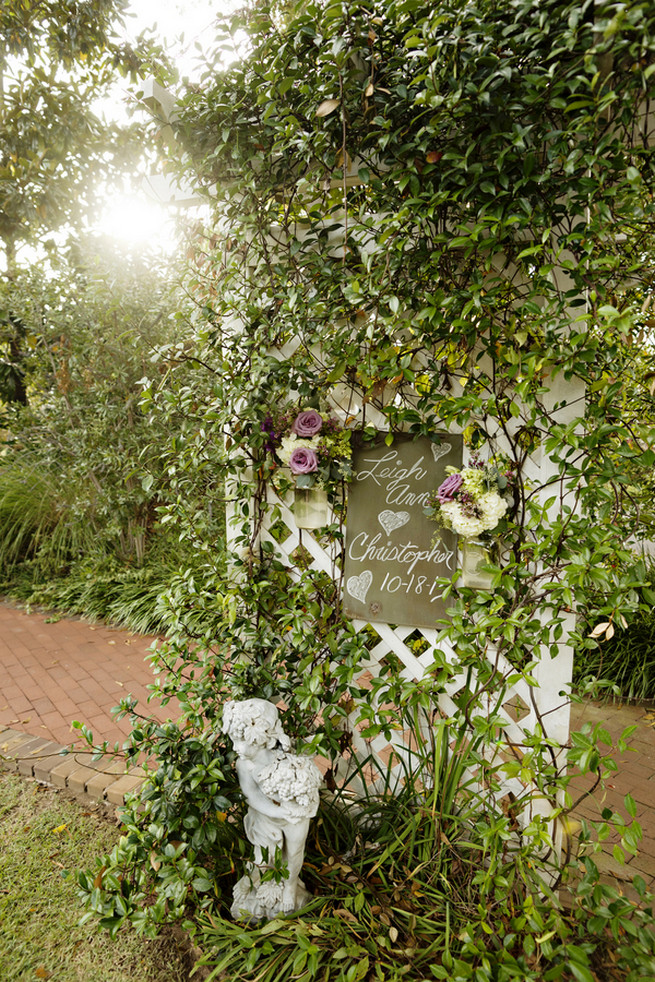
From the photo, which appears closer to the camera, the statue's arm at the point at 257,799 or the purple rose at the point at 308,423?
the statue's arm at the point at 257,799

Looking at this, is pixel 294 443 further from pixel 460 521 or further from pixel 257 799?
pixel 257 799

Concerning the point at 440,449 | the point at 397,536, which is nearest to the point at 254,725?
the point at 397,536

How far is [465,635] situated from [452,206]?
1375 mm

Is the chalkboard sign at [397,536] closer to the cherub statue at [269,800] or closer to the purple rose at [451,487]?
the purple rose at [451,487]

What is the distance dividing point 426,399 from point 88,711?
2.73 meters

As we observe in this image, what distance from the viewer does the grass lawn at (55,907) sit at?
1.65 meters

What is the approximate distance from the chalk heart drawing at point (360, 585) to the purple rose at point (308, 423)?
558 millimetres

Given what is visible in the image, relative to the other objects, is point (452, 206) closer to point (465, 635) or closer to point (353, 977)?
point (465, 635)

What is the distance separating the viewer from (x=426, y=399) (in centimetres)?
182

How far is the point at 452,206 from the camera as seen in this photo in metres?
1.72

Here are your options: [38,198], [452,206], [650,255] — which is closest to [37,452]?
[38,198]

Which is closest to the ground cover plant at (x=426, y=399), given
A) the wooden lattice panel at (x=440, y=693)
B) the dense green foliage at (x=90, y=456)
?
the wooden lattice panel at (x=440, y=693)

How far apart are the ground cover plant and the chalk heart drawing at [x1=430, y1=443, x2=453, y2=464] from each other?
9 centimetres

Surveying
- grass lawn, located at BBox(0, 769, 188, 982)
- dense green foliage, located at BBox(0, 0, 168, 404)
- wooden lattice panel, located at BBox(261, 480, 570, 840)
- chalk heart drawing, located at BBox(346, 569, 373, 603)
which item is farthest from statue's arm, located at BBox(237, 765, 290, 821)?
dense green foliage, located at BBox(0, 0, 168, 404)
